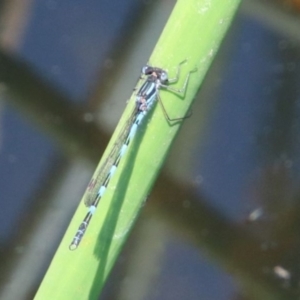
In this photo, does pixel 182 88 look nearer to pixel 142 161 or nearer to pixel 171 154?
pixel 142 161

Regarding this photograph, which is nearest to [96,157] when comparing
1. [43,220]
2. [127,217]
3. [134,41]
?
[43,220]

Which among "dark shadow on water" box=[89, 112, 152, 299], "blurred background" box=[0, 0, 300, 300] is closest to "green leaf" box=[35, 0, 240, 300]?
"dark shadow on water" box=[89, 112, 152, 299]

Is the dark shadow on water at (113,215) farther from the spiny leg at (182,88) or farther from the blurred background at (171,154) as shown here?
the blurred background at (171,154)

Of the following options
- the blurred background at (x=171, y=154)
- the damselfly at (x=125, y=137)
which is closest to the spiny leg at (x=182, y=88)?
the damselfly at (x=125, y=137)

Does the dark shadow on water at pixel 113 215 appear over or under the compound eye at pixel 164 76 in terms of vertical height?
under

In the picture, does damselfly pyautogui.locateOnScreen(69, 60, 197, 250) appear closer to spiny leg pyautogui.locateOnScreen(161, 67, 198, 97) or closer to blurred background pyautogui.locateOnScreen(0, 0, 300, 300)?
spiny leg pyautogui.locateOnScreen(161, 67, 198, 97)

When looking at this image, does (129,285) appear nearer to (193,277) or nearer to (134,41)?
(193,277)
